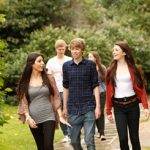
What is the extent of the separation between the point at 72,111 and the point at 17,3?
14785 mm

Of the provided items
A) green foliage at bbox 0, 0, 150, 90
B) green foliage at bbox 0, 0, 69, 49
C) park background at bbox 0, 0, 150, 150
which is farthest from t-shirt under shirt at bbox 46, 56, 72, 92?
green foliage at bbox 0, 0, 69, 49

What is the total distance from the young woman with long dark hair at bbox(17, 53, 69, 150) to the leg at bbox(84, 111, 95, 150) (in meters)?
0.34

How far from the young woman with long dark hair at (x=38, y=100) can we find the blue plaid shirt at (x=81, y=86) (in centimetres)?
23

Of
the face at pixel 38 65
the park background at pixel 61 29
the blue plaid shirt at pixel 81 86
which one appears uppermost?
the face at pixel 38 65

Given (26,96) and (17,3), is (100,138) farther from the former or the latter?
(17,3)

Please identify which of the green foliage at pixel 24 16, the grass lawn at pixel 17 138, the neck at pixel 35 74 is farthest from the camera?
the green foliage at pixel 24 16

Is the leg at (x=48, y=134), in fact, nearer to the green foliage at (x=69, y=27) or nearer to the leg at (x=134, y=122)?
the leg at (x=134, y=122)

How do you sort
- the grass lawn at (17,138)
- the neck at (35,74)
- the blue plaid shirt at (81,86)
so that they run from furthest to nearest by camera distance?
the grass lawn at (17,138), the neck at (35,74), the blue plaid shirt at (81,86)

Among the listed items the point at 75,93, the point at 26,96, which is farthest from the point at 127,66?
the point at 26,96

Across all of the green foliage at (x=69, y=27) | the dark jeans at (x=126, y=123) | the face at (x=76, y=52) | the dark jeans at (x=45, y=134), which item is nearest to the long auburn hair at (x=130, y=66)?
the dark jeans at (x=126, y=123)

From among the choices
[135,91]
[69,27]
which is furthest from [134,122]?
[69,27]

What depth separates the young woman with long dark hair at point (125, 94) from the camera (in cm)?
934

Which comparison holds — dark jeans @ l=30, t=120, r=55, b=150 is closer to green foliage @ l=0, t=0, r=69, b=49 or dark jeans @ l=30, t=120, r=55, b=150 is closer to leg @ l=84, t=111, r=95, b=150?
leg @ l=84, t=111, r=95, b=150

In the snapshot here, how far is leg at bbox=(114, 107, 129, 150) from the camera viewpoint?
930 centimetres
